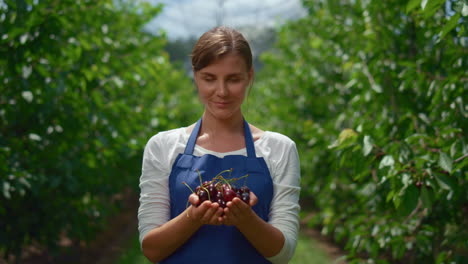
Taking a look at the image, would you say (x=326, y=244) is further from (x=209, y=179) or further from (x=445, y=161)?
(x=209, y=179)

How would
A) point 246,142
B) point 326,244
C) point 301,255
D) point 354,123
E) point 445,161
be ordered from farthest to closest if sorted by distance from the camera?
1. point 326,244
2. point 301,255
3. point 354,123
4. point 445,161
5. point 246,142

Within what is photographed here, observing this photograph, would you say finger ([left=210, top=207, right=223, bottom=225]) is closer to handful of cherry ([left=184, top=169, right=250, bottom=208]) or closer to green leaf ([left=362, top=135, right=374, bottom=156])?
handful of cherry ([left=184, top=169, right=250, bottom=208])

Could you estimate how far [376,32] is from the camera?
145 inches

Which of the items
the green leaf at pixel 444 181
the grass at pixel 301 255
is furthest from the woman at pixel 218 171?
the grass at pixel 301 255

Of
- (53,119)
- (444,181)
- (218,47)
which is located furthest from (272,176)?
(53,119)

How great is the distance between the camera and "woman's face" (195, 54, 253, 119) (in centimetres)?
165

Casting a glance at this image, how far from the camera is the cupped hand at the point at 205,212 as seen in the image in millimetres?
1393

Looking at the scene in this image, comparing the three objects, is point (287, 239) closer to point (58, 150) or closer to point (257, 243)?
Result: point (257, 243)

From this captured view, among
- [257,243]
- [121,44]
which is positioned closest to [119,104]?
[121,44]

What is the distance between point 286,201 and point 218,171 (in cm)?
27

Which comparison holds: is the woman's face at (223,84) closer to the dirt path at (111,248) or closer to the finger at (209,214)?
the finger at (209,214)

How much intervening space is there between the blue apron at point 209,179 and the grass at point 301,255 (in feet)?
15.3

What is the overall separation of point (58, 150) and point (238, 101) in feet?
8.85

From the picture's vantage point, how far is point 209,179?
1.67 meters
